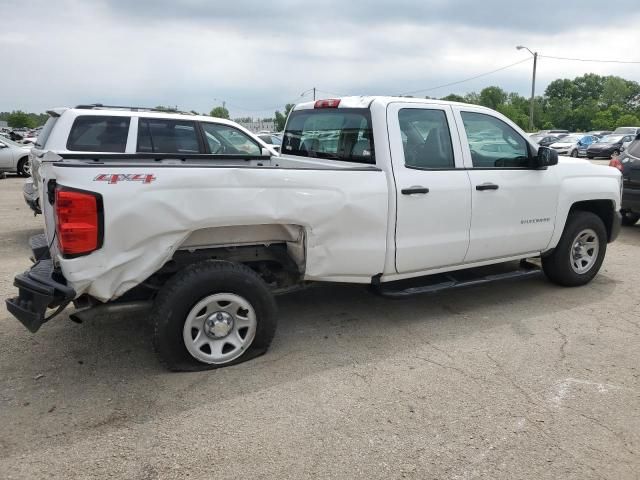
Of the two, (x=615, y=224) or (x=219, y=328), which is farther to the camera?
(x=615, y=224)

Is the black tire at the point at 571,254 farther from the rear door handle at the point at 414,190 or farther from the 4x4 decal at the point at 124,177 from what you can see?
the 4x4 decal at the point at 124,177

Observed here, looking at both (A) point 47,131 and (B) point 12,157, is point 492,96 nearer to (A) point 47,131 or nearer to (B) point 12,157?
(B) point 12,157

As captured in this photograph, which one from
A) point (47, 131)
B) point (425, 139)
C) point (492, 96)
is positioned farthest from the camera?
point (492, 96)

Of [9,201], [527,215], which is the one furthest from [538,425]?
[9,201]

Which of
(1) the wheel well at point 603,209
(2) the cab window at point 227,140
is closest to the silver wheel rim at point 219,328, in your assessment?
(1) the wheel well at point 603,209

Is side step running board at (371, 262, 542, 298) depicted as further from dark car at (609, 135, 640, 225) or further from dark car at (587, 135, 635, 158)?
dark car at (587, 135, 635, 158)

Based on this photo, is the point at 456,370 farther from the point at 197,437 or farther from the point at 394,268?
the point at 197,437

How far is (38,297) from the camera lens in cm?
320

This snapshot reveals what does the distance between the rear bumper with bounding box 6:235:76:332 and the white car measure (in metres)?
15.1

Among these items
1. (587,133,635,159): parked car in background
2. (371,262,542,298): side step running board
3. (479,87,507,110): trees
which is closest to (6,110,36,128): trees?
(479,87,507,110): trees

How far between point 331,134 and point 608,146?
3082 cm

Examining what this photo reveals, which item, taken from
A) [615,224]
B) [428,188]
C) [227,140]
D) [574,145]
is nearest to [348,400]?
[428,188]

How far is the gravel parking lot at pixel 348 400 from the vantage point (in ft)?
8.98

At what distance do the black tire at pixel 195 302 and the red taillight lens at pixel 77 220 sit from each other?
599 millimetres
